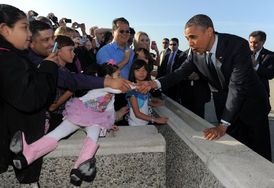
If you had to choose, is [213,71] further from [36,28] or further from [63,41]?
[36,28]

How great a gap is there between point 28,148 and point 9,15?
992 millimetres

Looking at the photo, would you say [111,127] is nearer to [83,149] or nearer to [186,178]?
[83,149]

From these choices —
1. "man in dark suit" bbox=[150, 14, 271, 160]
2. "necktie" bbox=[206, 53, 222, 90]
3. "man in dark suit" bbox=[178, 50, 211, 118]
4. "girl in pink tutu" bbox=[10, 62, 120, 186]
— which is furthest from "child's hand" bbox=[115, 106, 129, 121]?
"man in dark suit" bbox=[178, 50, 211, 118]

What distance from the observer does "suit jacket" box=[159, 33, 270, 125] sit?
311cm

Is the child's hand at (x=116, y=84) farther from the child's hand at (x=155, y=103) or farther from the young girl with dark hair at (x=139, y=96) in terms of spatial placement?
the child's hand at (x=155, y=103)

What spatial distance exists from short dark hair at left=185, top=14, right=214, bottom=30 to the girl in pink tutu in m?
0.88

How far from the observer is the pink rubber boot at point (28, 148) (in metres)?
2.49

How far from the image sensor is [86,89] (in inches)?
124

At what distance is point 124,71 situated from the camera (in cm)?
474

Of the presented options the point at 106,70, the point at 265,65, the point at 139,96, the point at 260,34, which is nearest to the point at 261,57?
the point at 265,65

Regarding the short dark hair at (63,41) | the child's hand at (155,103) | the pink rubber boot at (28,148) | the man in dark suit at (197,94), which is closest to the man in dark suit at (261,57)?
the man in dark suit at (197,94)

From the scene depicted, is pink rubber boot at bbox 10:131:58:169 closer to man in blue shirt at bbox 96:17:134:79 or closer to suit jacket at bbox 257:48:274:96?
man in blue shirt at bbox 96:17:134:79

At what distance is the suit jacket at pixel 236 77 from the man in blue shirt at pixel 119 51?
1198 millimetres

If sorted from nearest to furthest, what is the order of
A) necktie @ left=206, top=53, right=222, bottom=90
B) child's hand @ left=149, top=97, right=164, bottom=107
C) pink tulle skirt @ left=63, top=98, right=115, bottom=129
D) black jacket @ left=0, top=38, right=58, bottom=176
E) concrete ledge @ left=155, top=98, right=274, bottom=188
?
concrete ledge @ left=155, top=98, right=274, bottom=188
black jacket @ left=0, top=38, right=58, bottom=176
pink tulle skirt @ left=63, top=98, right=115, bottom=129
necktie @ left=206, top=53, right=222, bottom=90
child's hand @ left=149, top=97, right=164, bottom=107
